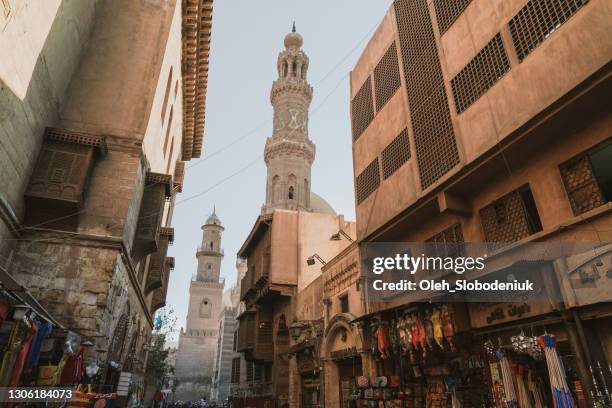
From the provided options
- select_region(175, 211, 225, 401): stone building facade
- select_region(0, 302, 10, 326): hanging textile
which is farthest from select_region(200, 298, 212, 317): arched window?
select_region(0, 302, 10, 326): hanging textile

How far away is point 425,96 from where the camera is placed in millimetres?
10000

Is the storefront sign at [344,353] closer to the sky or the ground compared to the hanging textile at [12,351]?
closer to the sky

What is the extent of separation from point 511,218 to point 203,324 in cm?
5258

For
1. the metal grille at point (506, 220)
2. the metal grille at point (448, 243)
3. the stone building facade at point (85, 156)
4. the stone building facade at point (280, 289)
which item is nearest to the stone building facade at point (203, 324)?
the stone building facade at point (280, 289)

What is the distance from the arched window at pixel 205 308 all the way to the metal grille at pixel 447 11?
5186 cm

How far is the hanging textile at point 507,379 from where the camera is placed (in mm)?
6414

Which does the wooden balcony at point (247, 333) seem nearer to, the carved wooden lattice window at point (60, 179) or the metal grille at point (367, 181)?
the metal grille at point (367, 181)

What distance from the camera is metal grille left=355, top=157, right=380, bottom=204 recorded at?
12039mm

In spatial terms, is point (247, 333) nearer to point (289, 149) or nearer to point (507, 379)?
point (507, 379)

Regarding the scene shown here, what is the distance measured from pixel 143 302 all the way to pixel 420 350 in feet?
36.5

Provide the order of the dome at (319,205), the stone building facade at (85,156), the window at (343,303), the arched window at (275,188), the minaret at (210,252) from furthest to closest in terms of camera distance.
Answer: the minaret at (210,252) → the dome at (319,205) → the arched window at (275,188) → the window at (343,303) → the stone building facade at (85,156)

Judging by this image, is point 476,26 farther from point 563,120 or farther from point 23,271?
point 23,271

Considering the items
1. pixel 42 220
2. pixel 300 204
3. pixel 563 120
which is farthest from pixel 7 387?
pixel 300 204

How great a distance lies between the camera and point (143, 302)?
613 inches
